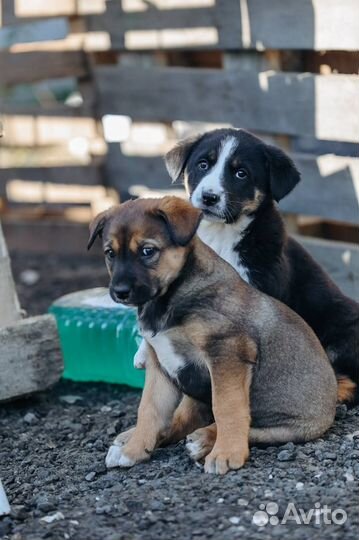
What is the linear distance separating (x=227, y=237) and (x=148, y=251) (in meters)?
1.35

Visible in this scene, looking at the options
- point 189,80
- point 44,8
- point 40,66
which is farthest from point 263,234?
point 40,66

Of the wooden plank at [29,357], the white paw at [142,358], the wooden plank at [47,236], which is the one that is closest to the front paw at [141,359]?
the white paw at [142,358]

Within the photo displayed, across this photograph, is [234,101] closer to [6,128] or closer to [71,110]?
[71,110]

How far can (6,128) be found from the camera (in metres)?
12.3

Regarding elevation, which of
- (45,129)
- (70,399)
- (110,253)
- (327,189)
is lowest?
(70,399)

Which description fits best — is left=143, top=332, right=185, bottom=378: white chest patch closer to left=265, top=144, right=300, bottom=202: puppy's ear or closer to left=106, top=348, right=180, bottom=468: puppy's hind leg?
left=106, top=348, right=180, bottom=468: puppy's hind leg

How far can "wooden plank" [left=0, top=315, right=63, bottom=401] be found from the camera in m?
7.14

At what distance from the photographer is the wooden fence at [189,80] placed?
27.1 feet

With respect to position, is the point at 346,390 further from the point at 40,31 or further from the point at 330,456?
the point at 40,31

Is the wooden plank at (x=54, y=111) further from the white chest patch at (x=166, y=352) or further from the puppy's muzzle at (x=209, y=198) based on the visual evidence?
the white chest patch at (x=166, y=352)

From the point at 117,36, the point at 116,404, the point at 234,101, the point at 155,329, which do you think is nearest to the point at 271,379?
the point at 155,329

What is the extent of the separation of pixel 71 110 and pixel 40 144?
69 cm

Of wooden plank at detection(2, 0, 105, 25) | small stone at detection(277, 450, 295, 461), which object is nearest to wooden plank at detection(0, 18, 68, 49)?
wooden plank at detection(2, 0, 105, 25)

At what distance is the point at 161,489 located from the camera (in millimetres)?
5316
